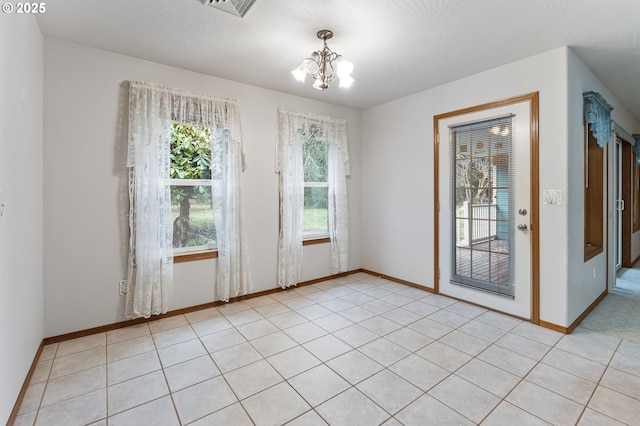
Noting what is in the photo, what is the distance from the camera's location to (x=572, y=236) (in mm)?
2818

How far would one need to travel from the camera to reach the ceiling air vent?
2.07m

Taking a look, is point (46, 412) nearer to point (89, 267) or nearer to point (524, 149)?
point (89, 267)

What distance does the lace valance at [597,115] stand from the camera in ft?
9.85

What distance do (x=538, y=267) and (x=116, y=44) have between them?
4.40 m

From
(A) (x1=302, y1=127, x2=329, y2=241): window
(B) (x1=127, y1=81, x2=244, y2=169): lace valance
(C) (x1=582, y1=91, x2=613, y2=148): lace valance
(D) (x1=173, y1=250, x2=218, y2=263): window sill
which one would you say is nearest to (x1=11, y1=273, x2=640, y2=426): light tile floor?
(D) (x1=173, y1=250, x2=218, y2=263): window sill

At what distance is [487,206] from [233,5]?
305 centimetres

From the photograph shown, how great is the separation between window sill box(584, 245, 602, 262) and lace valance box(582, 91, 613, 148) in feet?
3.76

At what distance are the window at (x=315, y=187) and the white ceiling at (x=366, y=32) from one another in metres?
1.16

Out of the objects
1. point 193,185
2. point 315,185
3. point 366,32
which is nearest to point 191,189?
point 193,185

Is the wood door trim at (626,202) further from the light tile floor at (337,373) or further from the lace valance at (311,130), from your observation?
the lace valance at (311,130)

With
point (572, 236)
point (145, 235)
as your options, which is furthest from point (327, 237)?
point (572, 236)

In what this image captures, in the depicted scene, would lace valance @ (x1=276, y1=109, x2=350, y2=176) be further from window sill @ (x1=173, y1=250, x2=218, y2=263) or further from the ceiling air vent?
the ceiling air vent

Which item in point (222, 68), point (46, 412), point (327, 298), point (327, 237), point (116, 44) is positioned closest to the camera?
point (46, 412)

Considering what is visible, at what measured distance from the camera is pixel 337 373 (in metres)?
2.15
